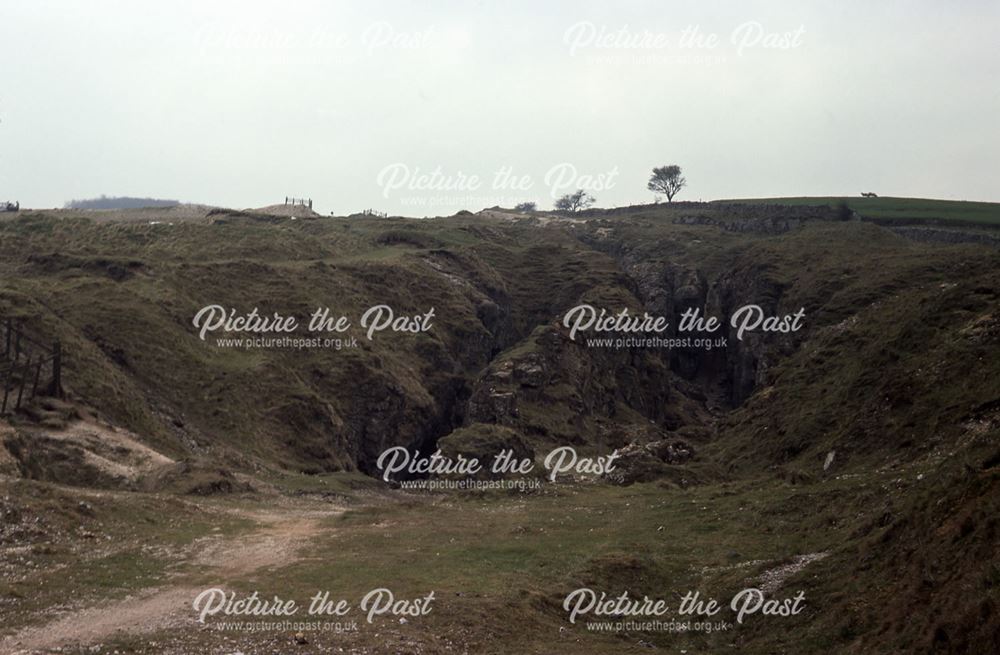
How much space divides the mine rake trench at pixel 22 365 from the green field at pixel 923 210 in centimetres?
12080

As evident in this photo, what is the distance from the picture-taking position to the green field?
13300cm

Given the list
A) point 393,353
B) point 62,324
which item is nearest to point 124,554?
point 62,324

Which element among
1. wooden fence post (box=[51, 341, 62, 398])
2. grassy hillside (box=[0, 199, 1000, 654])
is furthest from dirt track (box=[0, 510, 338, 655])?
wooden fence post (box=[51, 341, 62, 398])

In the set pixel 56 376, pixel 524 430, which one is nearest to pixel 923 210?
pixel 524 430

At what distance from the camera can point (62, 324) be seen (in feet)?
189

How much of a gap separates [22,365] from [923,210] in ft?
443

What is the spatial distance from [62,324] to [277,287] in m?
22.6

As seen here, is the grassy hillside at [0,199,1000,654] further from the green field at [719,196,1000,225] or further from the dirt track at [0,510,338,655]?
the green field at [719,196,1000,225]

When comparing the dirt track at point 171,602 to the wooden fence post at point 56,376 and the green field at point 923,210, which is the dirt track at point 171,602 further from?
the green field at point 923,210

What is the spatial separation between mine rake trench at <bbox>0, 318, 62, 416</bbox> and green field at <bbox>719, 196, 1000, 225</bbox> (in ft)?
396

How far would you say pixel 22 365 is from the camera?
49.5 m

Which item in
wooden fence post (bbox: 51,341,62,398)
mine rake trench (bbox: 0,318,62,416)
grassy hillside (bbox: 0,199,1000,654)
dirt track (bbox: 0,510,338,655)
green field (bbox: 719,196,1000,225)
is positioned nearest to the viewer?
dirt track (bbox: 0,510,338,655)

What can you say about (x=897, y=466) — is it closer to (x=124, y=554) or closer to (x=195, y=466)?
(x=124, y=554)

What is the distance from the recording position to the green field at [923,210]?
436 feet
